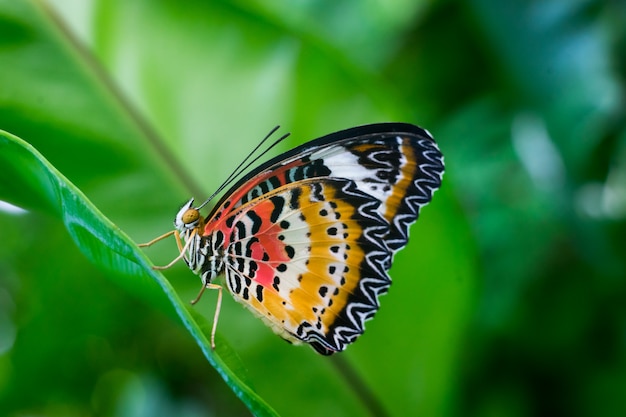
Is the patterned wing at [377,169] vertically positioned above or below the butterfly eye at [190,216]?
below

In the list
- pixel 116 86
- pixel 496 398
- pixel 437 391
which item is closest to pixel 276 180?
pixel 116 86

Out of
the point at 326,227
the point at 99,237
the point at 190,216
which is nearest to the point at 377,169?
the point at 326,227

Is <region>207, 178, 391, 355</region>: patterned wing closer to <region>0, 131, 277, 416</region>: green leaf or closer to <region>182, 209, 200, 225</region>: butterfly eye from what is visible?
<region>182, 209, 200, 225</region>: butterfly eye

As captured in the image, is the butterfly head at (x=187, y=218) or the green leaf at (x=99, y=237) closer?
the green leaf at (x=99, y=237)

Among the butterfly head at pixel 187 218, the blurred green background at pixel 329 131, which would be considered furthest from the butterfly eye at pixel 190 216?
the blurred green background at pixel 329 131

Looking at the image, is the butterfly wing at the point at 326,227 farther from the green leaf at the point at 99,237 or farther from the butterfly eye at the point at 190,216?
the green leaf at the point at 99,237

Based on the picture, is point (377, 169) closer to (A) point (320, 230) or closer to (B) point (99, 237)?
(A) point (320, 230)
